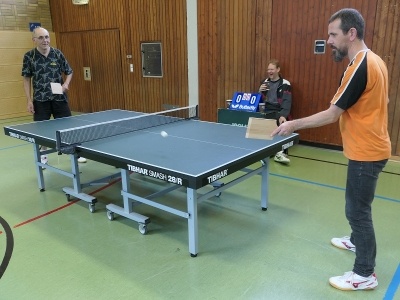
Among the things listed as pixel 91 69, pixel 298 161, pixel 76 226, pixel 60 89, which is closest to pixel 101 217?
pixel 76 226

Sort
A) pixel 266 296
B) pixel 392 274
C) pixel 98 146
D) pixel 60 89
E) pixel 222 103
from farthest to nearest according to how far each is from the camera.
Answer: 1. pixel 222 103
2. pixel 60 89
3. pixel 98 146
4. pixel 392 274
5. pixel 266 296

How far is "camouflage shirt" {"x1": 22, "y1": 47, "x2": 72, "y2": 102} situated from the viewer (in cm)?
492

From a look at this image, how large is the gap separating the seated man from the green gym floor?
135cm

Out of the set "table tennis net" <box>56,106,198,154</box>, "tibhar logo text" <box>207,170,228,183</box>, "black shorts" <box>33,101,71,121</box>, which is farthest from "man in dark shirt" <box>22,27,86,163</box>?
"tibhar logo text" <box>207,170,228,183</box>

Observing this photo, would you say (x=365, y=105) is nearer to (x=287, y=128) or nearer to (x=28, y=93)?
(x=287, y=128)

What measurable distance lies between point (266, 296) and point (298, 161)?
3287 mm

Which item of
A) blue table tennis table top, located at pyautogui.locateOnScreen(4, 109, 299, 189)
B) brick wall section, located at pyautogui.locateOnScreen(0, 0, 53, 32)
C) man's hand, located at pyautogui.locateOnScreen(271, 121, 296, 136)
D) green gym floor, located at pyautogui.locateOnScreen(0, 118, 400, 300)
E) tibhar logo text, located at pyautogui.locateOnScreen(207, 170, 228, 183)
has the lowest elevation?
green gym floor, located at pyautogui.locateOnScreen(0, 118, 400, 300)

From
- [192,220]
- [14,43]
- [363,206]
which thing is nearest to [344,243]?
[363,206]

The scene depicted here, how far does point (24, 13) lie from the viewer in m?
9.40

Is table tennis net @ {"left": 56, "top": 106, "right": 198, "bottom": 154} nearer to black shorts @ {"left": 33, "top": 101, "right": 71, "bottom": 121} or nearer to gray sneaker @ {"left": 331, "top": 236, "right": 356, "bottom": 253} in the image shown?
black shorts @ {"left": 33, "top": 101, "right": 71, "bottom": 121}

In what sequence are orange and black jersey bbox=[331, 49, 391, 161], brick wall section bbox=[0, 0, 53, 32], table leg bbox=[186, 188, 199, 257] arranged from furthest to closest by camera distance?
brick wall section bbox=[0, 0, 53, 32], table leg bbox=[186, 188, 199, 257], orange and black jersey bbox=[331, 49, 391, 161]

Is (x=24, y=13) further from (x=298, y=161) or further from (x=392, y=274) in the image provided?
(x=392, y=274)

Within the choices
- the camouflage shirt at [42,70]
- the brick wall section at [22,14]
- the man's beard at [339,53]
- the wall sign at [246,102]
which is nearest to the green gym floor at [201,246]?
the camouflage shirt at [42,70]

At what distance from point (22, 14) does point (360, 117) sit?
9.80 m
